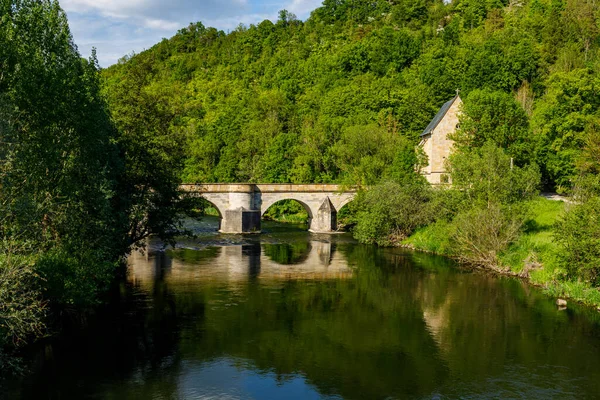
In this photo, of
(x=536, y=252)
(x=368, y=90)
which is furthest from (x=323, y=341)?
(x=368, y=90)

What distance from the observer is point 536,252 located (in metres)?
31.5

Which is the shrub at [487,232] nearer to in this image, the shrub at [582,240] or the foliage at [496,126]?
the shrub at [582,240]

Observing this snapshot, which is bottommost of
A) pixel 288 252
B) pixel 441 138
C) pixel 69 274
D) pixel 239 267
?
pixel 239 267

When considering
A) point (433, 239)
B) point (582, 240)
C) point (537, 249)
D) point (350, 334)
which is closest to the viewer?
point (350, 334)

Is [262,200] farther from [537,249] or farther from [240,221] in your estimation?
[537,249]

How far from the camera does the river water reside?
53.5 ft

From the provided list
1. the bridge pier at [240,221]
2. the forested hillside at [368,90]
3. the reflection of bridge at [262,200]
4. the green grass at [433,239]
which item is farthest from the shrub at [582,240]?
the bridge pier at [240,221]

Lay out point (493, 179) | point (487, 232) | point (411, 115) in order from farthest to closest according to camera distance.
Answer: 1. point (411, 115)
2. point (493, 179)
3. point (487, 232)

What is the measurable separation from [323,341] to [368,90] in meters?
60.7

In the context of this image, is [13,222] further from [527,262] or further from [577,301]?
[527,262]

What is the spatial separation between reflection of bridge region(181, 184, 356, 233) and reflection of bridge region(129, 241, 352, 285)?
35.9ft

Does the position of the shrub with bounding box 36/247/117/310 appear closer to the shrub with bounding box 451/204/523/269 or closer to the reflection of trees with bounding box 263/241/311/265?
the reflection of trees with bounding box 263/241/311/265

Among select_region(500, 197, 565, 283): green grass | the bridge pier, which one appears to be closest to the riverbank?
select_region(500, 197, 565, 283): green grass

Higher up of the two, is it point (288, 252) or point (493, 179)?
point (493, 179)
